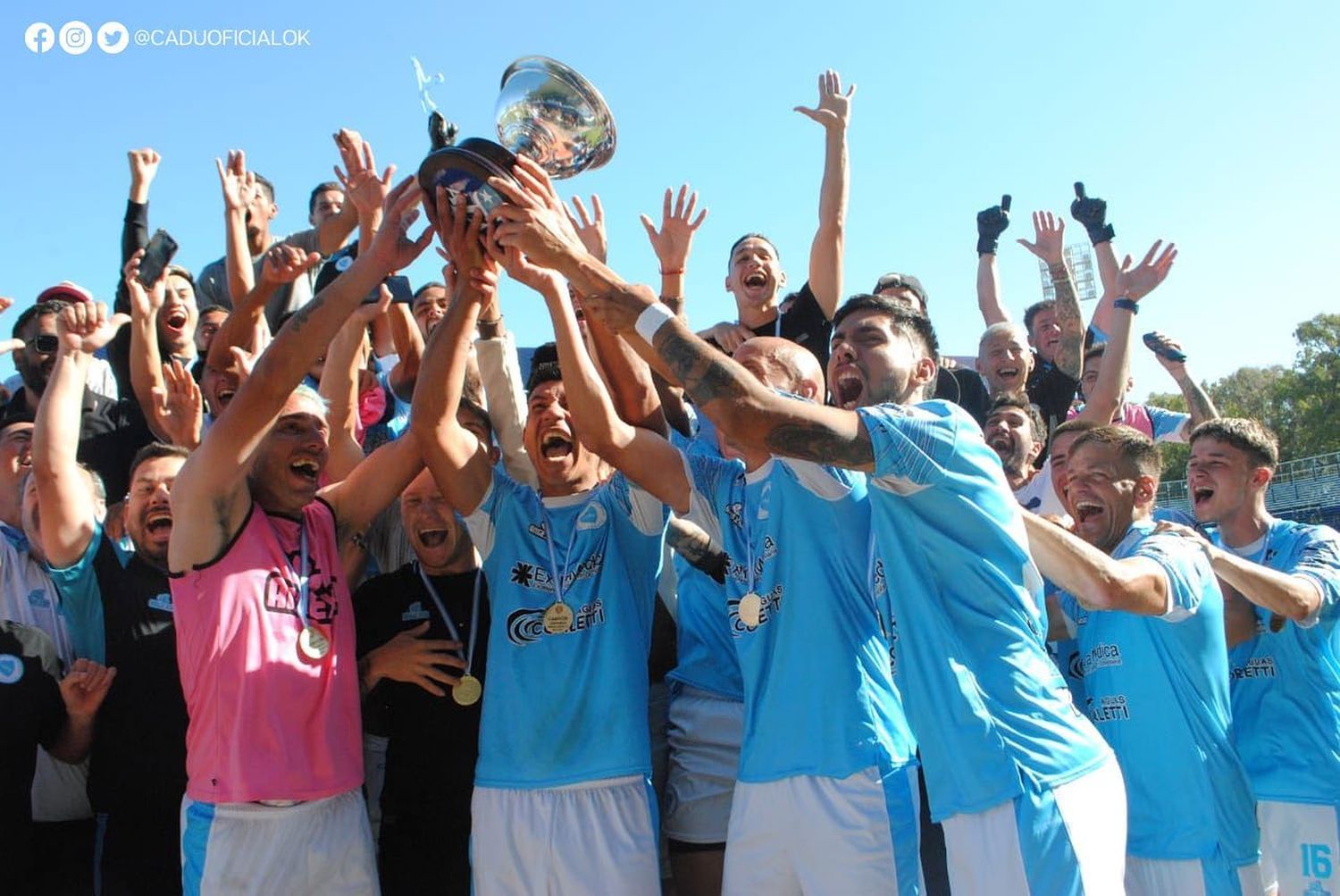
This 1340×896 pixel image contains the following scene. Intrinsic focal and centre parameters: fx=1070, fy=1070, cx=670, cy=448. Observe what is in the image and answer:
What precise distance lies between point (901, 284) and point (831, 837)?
12.7 ft

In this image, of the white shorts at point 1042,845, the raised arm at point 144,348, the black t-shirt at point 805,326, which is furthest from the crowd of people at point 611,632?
the black t-shirt at point 805,326

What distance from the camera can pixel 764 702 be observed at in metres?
3.52

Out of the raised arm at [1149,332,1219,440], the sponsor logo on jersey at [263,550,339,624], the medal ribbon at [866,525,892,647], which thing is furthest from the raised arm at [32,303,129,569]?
the raised arm at [1149,332,1219,440]

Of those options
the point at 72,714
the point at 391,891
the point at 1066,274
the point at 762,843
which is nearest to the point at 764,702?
the point at 762,843

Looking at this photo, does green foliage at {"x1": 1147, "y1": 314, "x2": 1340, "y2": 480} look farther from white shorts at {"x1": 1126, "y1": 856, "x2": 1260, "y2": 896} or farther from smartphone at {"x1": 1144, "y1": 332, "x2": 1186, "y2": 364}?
white shorts at {"x1": 1126, "y1": 856, "x2": 1260, "y2": 896}

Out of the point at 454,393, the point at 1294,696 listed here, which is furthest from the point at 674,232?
the point at 1294,696

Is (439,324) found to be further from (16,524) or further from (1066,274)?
(1066,274)

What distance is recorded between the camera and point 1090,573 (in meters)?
Result: 3.32

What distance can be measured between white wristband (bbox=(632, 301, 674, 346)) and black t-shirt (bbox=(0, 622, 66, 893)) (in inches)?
110

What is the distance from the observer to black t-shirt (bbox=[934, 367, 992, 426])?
6.30 metres

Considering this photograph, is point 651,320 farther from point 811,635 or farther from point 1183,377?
point 1183,377

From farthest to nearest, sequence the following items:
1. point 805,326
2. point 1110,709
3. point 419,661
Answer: point 805,326
point 1110,709
point 419,661

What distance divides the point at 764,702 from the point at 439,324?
72.6 inches

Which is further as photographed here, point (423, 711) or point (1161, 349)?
point (1161, 349)
